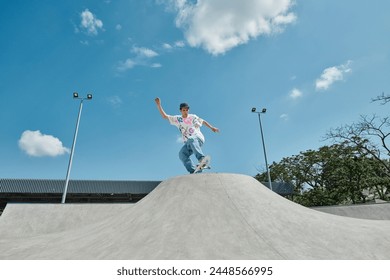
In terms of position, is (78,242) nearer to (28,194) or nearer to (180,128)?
(180,128)

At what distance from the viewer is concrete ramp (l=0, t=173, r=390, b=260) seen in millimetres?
3793

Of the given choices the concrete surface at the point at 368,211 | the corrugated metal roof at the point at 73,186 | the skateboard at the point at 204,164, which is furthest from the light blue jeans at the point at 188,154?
the corrugated metal roof at the point at 73,186

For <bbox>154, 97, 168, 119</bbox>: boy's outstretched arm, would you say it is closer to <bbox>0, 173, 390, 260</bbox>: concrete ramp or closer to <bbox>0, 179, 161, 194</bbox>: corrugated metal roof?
<bbox>0, 173, 390, 260</bbox>: concrete ramp

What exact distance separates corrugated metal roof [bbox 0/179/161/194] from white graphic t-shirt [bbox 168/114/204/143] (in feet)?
56.7

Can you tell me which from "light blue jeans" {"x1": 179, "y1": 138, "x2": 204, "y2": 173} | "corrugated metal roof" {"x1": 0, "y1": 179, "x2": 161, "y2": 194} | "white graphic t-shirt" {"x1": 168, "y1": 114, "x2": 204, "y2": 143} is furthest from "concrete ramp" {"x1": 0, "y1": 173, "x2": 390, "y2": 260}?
"corrugated metal roof" {"x1": 0, "y1": 179, "x2": 161, "y2": 194}

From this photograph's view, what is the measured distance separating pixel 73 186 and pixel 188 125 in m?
18.7

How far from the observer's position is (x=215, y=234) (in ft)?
13.9

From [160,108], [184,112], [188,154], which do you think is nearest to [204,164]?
[188,154]

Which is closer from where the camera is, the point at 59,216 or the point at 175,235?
the point at 175,235

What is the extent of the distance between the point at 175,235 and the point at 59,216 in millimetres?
7312

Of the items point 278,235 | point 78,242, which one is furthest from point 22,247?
point 278,235

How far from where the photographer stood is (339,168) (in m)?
27.8
